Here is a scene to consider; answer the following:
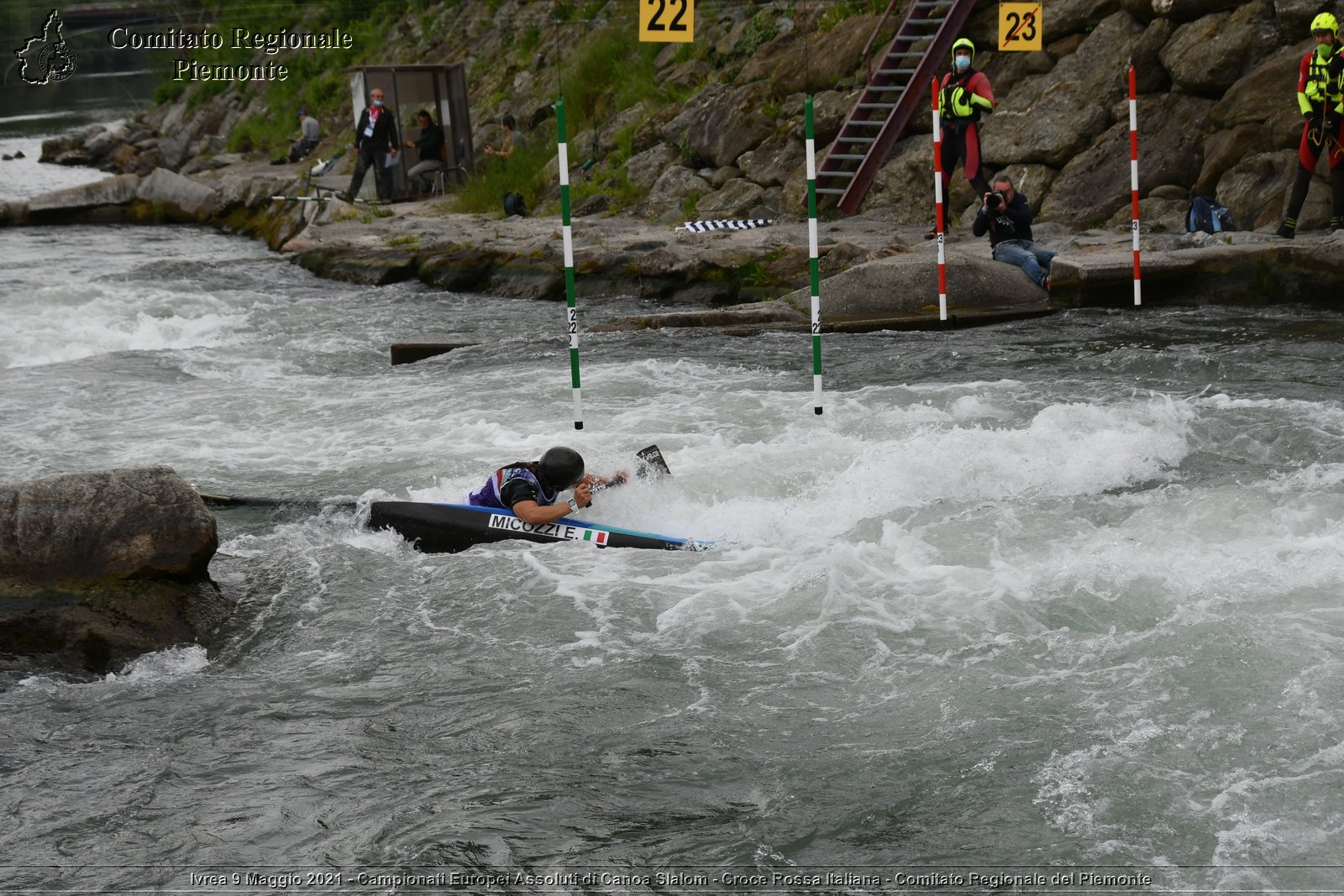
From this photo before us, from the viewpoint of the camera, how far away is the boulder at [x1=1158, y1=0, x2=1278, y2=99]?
45.4 feet

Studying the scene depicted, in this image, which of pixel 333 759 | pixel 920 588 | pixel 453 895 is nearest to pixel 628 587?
pixel 920 588

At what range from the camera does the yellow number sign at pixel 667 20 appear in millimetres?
13898

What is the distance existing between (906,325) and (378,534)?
19.0 feet

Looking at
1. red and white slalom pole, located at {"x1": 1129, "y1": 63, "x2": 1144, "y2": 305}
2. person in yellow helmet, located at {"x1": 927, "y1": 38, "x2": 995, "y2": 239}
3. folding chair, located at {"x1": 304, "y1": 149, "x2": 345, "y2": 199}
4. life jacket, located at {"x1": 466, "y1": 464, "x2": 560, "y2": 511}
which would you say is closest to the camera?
life jacket, located at {"x1": 466, "y1": 464, "x2": 560, "y2": 511}

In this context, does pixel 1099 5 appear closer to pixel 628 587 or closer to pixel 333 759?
pixel 628 587

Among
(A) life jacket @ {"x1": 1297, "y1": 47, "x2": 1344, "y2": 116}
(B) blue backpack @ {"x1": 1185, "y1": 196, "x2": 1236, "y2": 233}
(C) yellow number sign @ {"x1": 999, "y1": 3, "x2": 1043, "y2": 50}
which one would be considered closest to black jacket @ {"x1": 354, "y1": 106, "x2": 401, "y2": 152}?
(C) yellow number sign @ {"x1": 999, "y1": 3, "x2": 1043, "y2": 50}

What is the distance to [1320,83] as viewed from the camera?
38.5 ft

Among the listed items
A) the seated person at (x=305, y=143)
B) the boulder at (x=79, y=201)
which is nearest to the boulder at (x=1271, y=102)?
the boulder at (x=79, y=201)

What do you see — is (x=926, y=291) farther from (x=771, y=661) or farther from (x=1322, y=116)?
(x=771, y=661)

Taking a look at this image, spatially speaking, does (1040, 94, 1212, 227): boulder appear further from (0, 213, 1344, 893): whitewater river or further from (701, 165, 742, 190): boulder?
(701, 165, 742, 190): boulder

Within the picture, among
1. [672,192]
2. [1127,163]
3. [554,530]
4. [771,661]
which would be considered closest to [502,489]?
[554,530]

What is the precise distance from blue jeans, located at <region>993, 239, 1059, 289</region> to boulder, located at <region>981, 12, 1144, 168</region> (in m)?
2.97

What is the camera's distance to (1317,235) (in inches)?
472

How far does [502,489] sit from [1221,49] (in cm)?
1017
